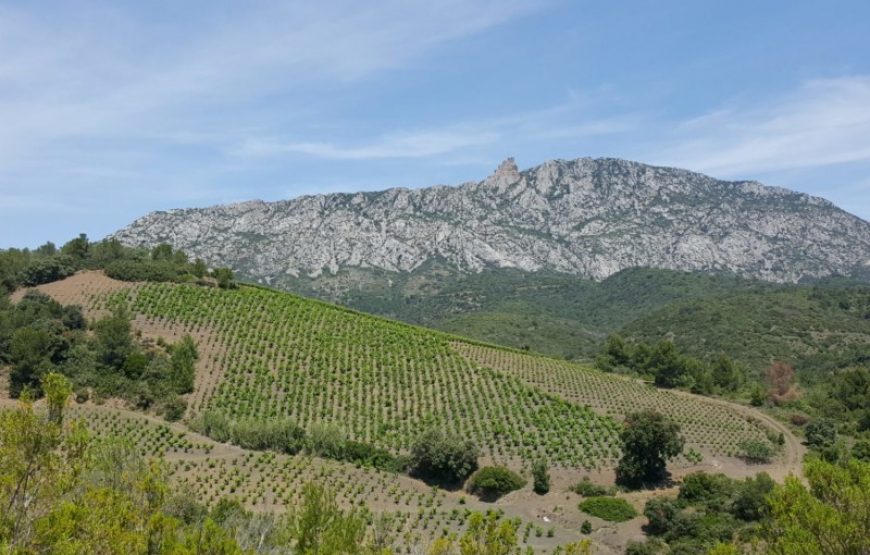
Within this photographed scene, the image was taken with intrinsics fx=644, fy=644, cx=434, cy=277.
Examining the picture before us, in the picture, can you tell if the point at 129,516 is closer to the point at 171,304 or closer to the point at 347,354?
the point at 347,354

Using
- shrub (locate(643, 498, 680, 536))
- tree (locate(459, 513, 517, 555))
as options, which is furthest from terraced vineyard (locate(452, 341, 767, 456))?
tree (locate(459, 513, 517, 555))

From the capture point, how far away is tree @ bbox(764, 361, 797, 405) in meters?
78.9

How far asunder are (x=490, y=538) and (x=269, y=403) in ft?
160

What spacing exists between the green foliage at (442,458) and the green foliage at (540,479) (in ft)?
15.1

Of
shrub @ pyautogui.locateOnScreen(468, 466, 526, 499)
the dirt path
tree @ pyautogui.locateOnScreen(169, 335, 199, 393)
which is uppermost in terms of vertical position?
tree @ pyautogui.locateOnScreen(169, 335, 199, 393)

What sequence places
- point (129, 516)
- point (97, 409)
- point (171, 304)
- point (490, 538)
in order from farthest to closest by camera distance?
1. point (171, 304)
2. point (97, 409)
3. point (129, 516)
4. point (490, 538)

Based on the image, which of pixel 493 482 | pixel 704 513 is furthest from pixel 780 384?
pixel 493 482

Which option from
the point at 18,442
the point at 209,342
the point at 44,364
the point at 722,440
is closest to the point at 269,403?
the point at 209,342

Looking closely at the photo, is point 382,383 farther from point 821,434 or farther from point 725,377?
point 725,377

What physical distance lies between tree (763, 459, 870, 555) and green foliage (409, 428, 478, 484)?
109 feet

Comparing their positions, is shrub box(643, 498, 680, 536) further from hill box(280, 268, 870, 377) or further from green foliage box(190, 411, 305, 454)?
hill box(280, 268, 870, 377)

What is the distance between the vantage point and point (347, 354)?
70.2 metres

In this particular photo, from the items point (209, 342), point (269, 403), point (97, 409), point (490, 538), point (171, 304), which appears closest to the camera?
point (490, 538)

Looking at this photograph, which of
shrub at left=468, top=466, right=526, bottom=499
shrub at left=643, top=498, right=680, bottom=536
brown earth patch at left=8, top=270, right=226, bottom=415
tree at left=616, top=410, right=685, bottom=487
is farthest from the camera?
brown earth patch at left=8, top=270, right=226, bottom=415
